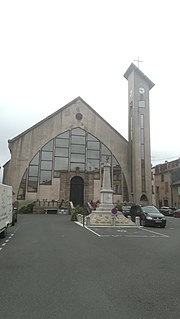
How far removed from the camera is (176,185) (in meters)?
54.1

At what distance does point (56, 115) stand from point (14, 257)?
36224 millimetres

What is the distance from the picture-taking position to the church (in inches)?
1652

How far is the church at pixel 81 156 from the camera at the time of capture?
138 ft

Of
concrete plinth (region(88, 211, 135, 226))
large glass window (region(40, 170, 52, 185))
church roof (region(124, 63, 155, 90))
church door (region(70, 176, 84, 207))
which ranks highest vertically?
church roof (region(124, 63, 155, 90))

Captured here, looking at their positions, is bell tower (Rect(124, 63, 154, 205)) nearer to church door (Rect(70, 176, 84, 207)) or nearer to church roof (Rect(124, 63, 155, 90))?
church roof (Rect(124, 63, 155, 90))

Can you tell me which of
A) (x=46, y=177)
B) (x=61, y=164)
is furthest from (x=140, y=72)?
(x=46, y=177)

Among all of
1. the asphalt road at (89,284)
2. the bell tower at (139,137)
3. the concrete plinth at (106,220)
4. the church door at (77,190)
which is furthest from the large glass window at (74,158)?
the asphalt road at (89,284)

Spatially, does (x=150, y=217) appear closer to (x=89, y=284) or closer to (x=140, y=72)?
(x=89, y=284)

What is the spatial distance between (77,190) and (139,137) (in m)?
11.3

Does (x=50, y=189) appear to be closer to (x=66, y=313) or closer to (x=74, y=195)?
(x=74, y=195)

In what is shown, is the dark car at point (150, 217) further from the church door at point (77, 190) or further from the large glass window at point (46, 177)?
the large glass window at point (46, 177)

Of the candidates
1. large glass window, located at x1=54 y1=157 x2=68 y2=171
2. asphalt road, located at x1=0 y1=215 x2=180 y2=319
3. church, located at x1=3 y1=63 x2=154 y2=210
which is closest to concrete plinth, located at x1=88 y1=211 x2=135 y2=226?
asphalt road, located at x1=0 y1=215 x2=180 y2=319

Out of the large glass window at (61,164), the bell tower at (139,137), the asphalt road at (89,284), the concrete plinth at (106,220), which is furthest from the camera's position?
the large glass window at (61,164)

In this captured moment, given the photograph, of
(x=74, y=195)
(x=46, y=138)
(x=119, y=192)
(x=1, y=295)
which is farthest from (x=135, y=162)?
(x=1, y=295)
